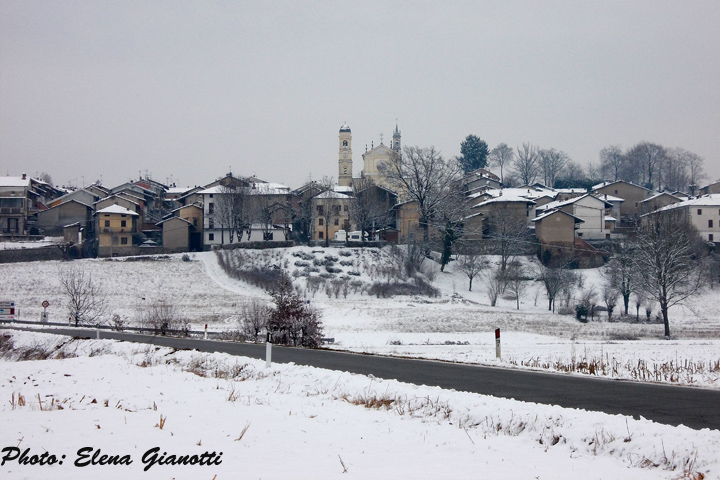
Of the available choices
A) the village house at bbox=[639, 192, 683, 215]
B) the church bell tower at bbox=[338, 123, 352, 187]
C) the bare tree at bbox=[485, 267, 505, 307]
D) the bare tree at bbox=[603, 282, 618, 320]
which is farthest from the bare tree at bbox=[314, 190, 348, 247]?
the church bell tower at bbox=[338, 123, 352, 187]

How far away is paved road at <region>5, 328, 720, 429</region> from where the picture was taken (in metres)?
10.6

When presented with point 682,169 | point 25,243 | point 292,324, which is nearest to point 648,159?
point 682,169

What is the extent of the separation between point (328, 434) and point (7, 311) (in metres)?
40.3

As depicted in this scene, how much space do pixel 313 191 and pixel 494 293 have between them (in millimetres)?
42613

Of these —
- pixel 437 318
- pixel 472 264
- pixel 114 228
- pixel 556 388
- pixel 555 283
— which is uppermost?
pixel 114 228

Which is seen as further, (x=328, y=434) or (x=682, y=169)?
(x=682, y=169)

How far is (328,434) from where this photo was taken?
9086mm

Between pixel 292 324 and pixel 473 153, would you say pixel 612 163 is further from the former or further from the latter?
pixel 292 324

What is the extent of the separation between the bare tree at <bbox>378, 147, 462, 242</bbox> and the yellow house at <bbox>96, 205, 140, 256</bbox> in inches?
1360

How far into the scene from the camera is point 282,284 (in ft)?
85.4

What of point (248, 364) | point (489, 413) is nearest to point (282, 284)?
point (248, 364)

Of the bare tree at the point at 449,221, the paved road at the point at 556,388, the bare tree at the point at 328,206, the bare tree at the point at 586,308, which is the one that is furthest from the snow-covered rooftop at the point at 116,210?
the paved road at the point at 556,388

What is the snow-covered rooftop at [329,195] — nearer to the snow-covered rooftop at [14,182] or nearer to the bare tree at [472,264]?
the bare tree at [472,264]

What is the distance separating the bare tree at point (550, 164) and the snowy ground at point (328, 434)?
135 metres
